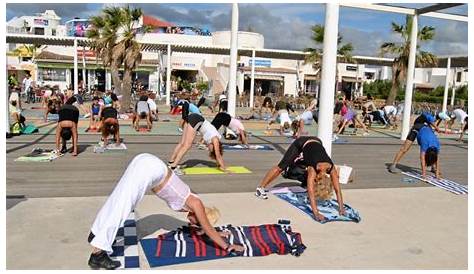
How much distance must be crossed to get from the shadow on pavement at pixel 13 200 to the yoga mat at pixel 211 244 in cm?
227

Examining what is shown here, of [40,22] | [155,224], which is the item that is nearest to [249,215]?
[155,224]

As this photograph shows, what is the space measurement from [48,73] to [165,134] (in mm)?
30496

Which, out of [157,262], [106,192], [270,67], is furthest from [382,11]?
[270,67]

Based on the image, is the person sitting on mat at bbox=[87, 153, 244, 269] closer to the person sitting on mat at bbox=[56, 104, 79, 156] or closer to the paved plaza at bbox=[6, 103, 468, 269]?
the paved plaza at bbox=[6, 103, 468, 269]

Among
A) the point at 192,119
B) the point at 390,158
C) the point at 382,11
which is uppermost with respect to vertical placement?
the point at 382,11

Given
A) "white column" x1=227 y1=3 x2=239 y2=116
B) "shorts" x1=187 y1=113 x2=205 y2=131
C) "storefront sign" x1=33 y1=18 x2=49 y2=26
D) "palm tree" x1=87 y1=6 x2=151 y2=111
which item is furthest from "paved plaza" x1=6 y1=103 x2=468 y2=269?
"storefront sign" x1=33 y1=18 x2=49 y2=26

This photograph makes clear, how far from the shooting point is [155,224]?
565cm

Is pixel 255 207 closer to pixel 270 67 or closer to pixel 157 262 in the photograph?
pixel 157 262

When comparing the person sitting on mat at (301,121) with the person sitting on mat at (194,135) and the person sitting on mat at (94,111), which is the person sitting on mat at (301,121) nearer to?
the person sitting on mat at (194,135)

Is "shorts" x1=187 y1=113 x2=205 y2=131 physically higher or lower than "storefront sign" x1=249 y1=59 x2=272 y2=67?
lower

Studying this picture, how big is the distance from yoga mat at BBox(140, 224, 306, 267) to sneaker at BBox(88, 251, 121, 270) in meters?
0.37

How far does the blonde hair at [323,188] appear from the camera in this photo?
6406 millimetres

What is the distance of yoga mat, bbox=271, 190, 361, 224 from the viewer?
6.08 meters

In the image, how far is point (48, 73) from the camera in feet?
134
